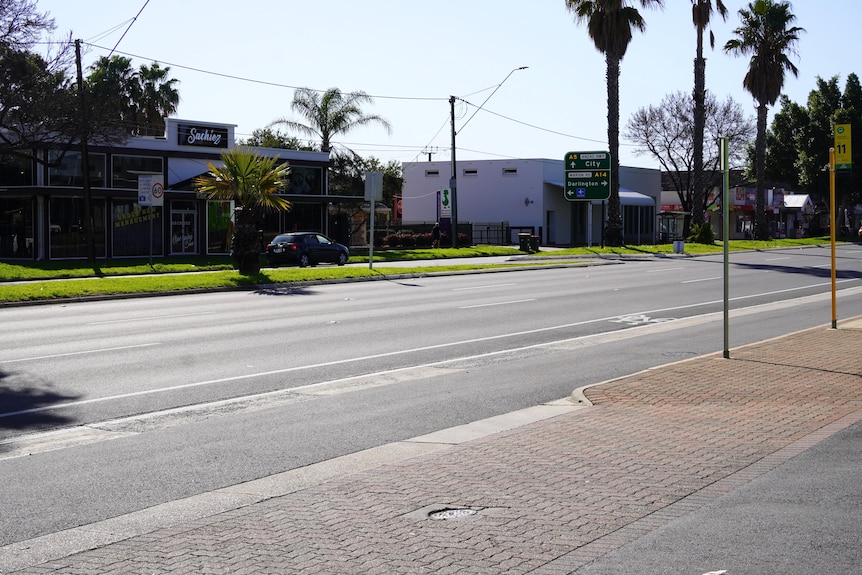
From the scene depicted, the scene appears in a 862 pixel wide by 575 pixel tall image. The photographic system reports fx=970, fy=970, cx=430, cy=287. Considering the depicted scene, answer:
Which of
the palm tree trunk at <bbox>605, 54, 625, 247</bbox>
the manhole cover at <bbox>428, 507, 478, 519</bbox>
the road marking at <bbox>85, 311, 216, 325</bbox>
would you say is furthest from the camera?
the palm tree trunk at <bbox>605, 54, 625, 247</bbox>

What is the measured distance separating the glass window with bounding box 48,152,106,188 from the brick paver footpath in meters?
36.6

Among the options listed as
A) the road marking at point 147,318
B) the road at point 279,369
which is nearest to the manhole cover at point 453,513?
the road at point 279,369

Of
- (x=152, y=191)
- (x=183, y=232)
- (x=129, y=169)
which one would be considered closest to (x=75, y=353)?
(x=152, y=191)

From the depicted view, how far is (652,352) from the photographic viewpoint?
48.0ft

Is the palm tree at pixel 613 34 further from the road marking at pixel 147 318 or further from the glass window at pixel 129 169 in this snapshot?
the road marking at pixel 147 318

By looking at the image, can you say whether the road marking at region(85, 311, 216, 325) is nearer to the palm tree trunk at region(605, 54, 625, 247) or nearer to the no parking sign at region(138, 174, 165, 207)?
the no parking sign at region(138, 174, 165, 207)

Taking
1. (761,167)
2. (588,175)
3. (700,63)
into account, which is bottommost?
(588,175)

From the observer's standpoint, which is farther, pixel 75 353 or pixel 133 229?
pixel 133 229

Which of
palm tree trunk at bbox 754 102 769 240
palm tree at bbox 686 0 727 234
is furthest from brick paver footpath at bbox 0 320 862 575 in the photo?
palm tree trunk at bbox 754 102 769 240

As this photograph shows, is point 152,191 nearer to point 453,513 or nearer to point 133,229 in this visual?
point 133,229

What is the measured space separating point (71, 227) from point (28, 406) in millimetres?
34790

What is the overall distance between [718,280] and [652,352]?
1699 cm

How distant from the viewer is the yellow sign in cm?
1483

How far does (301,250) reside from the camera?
38.2m
